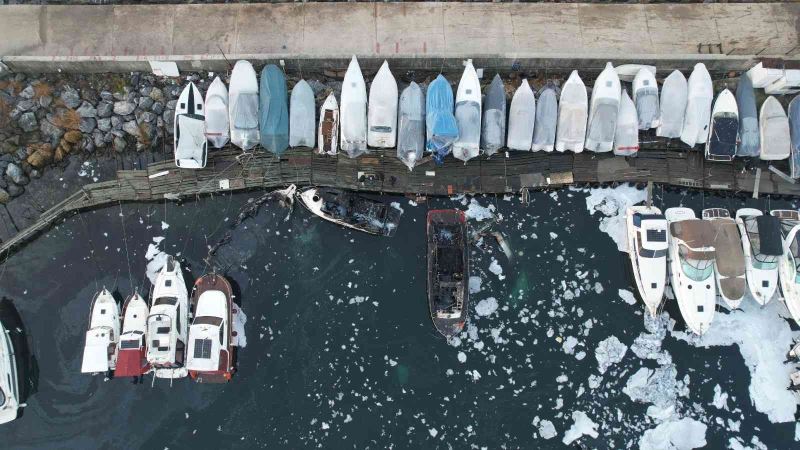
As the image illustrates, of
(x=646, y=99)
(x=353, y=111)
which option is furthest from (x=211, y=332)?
(x=646, y=99)

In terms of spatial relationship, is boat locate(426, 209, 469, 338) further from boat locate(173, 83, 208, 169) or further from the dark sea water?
boat locate(173, 83, 208, 169)

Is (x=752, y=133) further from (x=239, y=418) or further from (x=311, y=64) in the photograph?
(x=239, y=418)

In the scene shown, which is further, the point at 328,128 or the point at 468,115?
the point at 328,128

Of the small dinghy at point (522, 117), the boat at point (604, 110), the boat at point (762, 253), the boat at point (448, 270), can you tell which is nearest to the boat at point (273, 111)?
the boat at point (448, 270)

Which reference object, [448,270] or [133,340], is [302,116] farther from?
[133,340]

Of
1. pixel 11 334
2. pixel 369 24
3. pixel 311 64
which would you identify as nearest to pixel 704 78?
pixel 369 24

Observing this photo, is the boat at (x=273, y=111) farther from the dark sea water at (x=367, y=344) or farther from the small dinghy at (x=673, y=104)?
the small dinghy at (x=673, y=104)
